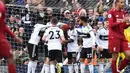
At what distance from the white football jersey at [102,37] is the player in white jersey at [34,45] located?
172 centimetres

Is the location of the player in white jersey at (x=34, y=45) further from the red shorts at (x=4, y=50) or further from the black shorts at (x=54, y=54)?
the red shorts at (x=4, y=50)

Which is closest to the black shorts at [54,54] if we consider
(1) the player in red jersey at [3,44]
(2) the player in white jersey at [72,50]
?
(2) the player in white jersey at [72,50]

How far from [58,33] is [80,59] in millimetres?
1219

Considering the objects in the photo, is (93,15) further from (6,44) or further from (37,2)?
(6,44)

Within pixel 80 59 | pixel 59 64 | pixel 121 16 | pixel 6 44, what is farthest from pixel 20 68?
pixel 6 44

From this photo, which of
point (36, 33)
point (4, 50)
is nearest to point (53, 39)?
point (36, 33)

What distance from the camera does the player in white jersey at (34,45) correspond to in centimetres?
1332

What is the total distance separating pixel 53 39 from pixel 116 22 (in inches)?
108

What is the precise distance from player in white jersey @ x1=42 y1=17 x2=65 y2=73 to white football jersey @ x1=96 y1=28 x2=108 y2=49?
162cm

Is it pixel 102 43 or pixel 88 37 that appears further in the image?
pixel 102 43

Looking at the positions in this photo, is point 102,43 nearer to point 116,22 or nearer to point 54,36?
point 54,36

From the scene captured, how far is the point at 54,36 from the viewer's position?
12602 millimetres

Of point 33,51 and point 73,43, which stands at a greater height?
point 73,43

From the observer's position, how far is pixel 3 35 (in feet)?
27.4
